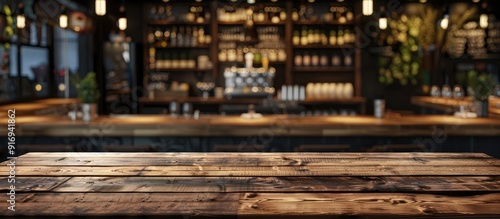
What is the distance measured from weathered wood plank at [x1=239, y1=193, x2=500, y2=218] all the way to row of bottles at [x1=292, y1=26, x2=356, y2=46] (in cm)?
732

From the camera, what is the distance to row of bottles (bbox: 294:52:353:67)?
907 cm

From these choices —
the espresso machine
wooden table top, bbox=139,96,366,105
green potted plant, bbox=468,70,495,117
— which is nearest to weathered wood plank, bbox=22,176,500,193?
green potted plant, bbox=468,70,495,117

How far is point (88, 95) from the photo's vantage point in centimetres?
549

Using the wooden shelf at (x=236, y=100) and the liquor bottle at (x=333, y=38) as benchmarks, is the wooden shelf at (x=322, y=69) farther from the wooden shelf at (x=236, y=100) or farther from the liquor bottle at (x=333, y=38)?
the wooden shelf at (x=236, y=100)

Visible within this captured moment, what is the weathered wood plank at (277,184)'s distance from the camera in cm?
187

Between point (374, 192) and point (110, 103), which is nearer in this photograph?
point (374, 192)

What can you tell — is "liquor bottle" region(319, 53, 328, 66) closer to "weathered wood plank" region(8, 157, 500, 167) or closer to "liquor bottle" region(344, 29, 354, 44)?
"liquor bottle" region(344, 29, 354, 44)

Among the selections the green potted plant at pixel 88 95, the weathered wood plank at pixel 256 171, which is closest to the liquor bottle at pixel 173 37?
the green potted plant at pixel 88 95

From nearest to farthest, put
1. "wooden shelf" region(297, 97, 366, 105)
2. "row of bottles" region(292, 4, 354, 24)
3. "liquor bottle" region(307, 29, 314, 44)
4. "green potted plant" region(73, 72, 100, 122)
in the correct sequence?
"green potted plant" region(73, 72, 100, 122) < "wooden shelf" region(297, 97, 366, 105) < "row of bottles" region(292, 4, 354, 24) < "liquor bottle" region(307, 29, 314, 44)

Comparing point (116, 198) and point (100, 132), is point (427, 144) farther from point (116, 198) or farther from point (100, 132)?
point (116, 198)

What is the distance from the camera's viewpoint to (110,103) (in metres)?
8.90

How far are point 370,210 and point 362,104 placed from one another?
7.45 metres

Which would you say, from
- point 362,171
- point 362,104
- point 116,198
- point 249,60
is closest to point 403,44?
point 362,104

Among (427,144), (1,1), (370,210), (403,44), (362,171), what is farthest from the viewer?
(403,44)
